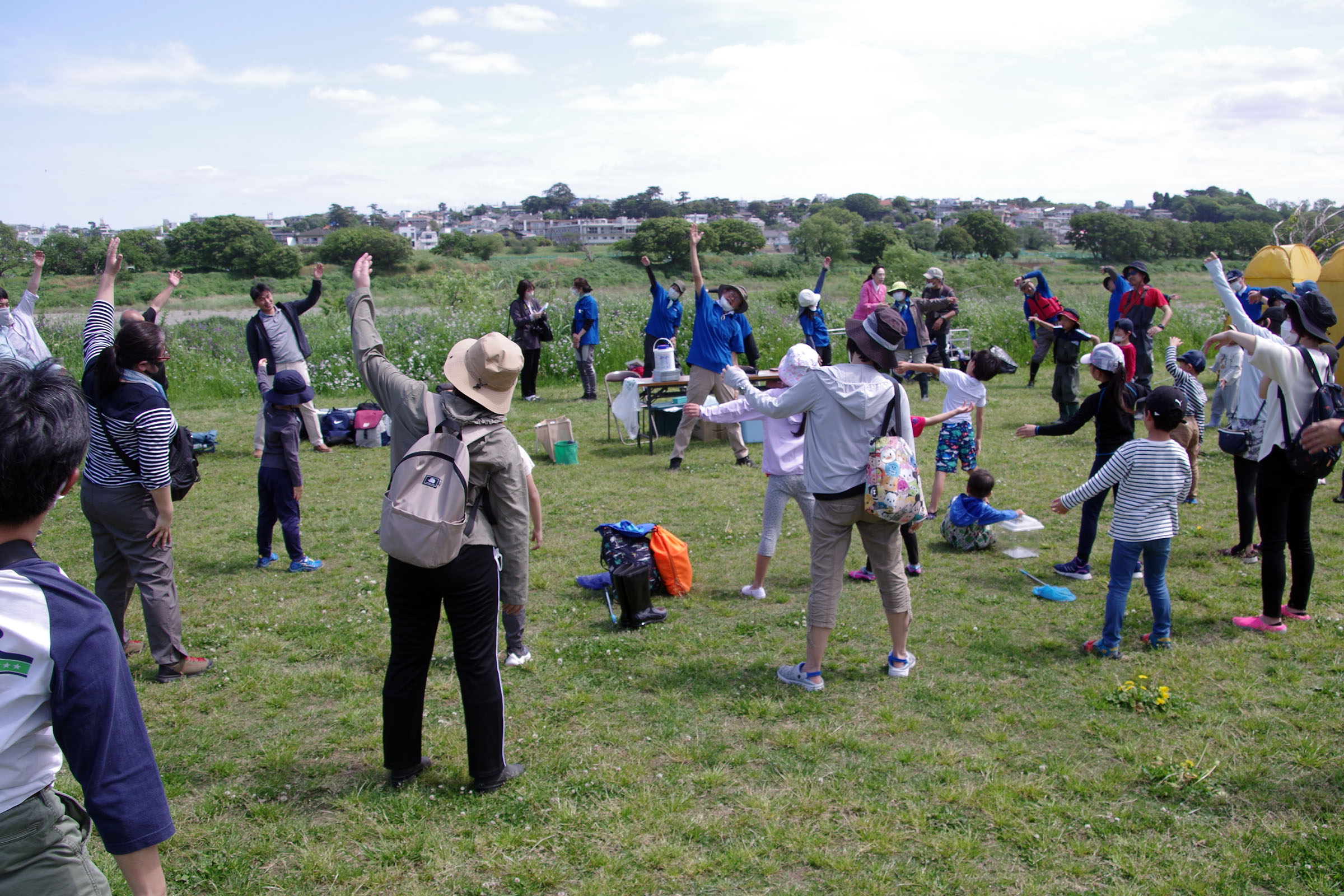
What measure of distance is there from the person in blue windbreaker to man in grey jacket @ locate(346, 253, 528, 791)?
8253 mm

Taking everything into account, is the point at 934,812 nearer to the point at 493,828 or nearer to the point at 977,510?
the point at 493,828

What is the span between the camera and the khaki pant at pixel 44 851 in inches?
64.2

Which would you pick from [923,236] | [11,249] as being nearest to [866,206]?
[923,236]

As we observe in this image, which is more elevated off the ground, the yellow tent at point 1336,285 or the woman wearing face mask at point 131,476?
the yellow tent at point 1336,285

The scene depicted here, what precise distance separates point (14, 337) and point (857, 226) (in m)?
68.4

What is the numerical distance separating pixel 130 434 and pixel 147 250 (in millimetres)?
59688

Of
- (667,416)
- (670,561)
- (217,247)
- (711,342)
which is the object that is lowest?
(670,561)

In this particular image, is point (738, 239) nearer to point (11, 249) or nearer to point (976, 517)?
point (11, 249)

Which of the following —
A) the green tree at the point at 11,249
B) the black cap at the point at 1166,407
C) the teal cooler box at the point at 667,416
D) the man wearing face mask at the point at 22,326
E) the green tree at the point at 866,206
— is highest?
the green tree at the point at 866,206

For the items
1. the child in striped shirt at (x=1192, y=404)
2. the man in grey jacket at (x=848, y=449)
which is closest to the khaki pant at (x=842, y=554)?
the man in grey jacket at (x=848, y=449)

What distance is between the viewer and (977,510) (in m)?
7.23

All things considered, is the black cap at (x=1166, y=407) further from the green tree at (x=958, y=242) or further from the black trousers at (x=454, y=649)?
the green tree at (x=958, y=242)

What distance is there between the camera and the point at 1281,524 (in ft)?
17.2

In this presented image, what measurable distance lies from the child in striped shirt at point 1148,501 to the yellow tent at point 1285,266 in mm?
11758
